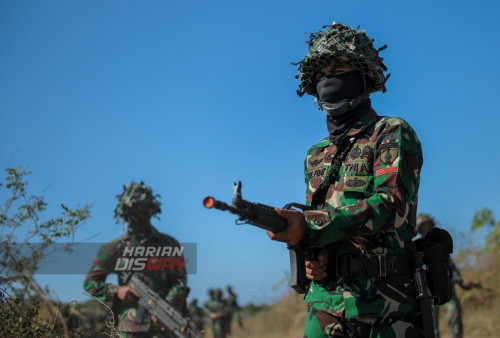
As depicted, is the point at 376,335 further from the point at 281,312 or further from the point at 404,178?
the point at 281,312

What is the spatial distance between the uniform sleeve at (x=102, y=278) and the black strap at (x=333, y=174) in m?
6.70

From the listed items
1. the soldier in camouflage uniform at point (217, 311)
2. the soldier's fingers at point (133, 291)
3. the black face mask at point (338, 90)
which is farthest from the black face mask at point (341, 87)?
the soldier in camouflage uniform at point (217, 311)

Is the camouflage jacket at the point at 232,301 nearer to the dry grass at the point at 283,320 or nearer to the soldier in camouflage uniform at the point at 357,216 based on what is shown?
the dry grass at the point at 283,320

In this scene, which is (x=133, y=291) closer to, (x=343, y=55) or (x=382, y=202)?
(x=343, y=55)

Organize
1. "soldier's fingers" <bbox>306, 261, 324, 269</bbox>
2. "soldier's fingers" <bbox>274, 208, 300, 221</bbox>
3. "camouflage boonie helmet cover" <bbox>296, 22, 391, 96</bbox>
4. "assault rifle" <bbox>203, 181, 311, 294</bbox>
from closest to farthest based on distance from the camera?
"assault rifle" <bbox>203, 181, 311, 294</bbox> → "soldier's fingers" <bbox>274, 208, 300, 221</bbox> → "soldier's fingers" <bbox>306, 261, 324, 269</bbox> → "camouflage boonie helmet cover" <bbox>296, 22, 391, 96</bbox>

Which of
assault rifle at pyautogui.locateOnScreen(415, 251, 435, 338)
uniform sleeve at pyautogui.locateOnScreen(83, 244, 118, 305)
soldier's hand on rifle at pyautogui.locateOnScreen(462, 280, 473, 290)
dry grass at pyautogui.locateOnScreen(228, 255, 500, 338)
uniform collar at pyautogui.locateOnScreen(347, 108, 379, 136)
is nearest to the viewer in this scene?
assault rifle at pyautogui.locateOnScreen(415, 251, 435, 338)

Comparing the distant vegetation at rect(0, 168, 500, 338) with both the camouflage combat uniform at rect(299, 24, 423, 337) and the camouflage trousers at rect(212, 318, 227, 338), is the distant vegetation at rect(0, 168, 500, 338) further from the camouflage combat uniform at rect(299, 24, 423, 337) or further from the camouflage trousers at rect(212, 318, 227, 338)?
the camouflage trousers at rect(212, 318, 227, 338)

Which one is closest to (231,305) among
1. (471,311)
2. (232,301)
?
(232,301)

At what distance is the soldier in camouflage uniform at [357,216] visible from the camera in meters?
2.90

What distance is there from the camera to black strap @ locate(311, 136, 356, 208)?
3.27 meters

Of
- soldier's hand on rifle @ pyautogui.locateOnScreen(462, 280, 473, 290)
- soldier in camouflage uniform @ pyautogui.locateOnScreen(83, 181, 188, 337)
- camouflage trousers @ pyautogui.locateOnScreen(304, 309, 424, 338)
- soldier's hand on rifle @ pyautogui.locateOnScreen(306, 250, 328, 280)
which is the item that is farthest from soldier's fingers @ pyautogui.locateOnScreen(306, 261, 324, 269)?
soldier's hand on rifle @ pyautogui.locateOnScreen(462, 280, 473, 290)

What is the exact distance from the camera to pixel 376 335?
117 inches

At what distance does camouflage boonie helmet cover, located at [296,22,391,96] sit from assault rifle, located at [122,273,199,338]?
19.5 feet

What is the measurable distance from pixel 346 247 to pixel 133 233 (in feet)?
24.5
